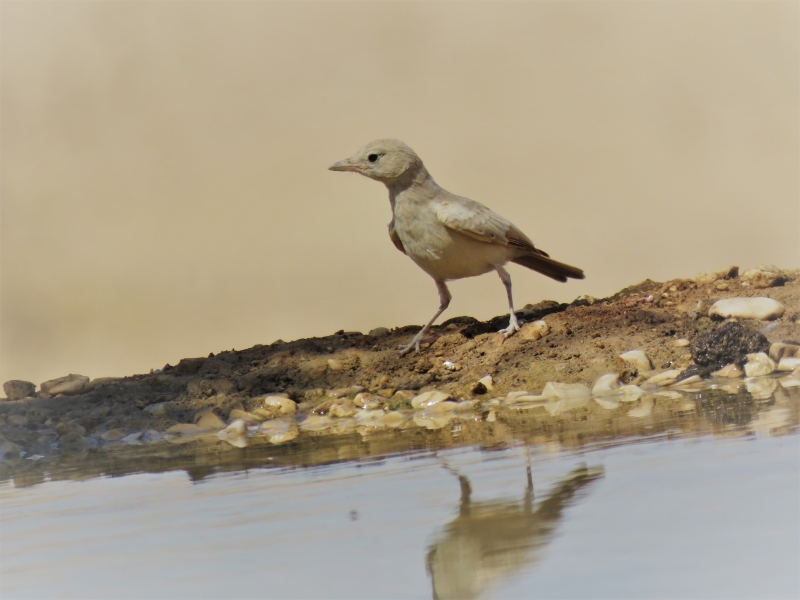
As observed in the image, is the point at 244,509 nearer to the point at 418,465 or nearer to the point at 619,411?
the point at 418,465

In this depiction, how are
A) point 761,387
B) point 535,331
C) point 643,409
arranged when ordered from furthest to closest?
1. point 535,331
2. point 761,387
3. point 643,409

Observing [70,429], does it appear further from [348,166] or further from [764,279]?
[764,279]

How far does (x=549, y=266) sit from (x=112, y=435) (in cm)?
422

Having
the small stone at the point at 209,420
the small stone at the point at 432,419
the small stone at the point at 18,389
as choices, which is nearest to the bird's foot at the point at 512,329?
the small stone at the point at 432,419

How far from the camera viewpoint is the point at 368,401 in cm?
663

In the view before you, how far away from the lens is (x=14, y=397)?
8.30 metres

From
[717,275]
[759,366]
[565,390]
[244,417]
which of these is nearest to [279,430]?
[244,417]

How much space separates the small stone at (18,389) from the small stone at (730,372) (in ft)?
19.7

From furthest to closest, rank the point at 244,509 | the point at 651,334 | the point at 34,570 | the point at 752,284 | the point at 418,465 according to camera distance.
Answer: the point at 752,284 < the point at 651,334 < the point at 418,465 < the point at 244,509 < the point at 34,570

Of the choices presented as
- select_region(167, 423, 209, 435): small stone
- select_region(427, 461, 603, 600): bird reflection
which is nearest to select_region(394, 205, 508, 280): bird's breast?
select_region(167, 423, 209, 435): small stone

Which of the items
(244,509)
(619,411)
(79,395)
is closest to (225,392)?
(79,395)

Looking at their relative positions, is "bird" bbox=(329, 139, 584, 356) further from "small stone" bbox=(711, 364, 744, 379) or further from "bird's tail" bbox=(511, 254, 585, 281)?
"small stone" bbox=(711, 364, 744, 379)

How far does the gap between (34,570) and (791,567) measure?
7.39 ft

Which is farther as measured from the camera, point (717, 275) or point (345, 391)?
point (717, 275)
